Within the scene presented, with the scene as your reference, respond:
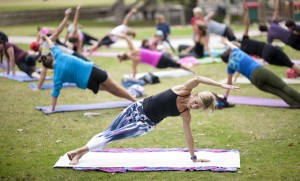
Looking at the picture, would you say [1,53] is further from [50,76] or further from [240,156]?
[240,156]

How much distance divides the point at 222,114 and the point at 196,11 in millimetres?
8753

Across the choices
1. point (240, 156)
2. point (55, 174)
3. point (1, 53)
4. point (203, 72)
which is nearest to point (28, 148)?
point (55, 174)

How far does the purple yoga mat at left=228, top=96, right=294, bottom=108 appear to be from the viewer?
1036cm

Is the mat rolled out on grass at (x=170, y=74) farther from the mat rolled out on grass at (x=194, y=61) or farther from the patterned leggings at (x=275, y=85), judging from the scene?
the patterned leggings at (x=275, y=85)

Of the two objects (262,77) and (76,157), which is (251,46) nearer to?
(262,77)

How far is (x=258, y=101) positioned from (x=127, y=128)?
4.65 m

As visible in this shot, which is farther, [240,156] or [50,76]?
[50,76]

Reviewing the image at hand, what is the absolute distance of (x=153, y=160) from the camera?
7113 mm

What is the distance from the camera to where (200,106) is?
6.40m

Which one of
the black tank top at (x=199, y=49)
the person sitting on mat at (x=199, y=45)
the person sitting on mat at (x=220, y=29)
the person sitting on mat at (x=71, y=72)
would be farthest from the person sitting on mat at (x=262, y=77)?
the black tank top at (x=199, y=49)

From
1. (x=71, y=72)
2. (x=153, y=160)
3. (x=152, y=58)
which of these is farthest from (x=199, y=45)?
(x=153, y=160)

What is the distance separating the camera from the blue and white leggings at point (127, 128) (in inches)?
268

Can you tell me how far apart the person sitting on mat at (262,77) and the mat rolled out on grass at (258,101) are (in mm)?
347

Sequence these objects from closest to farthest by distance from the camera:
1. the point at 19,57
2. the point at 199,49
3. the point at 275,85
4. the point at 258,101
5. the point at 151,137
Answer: the point at 151,137, the point at 275,85, the point at 258,101, the point at 19,57, the point at 199,49
